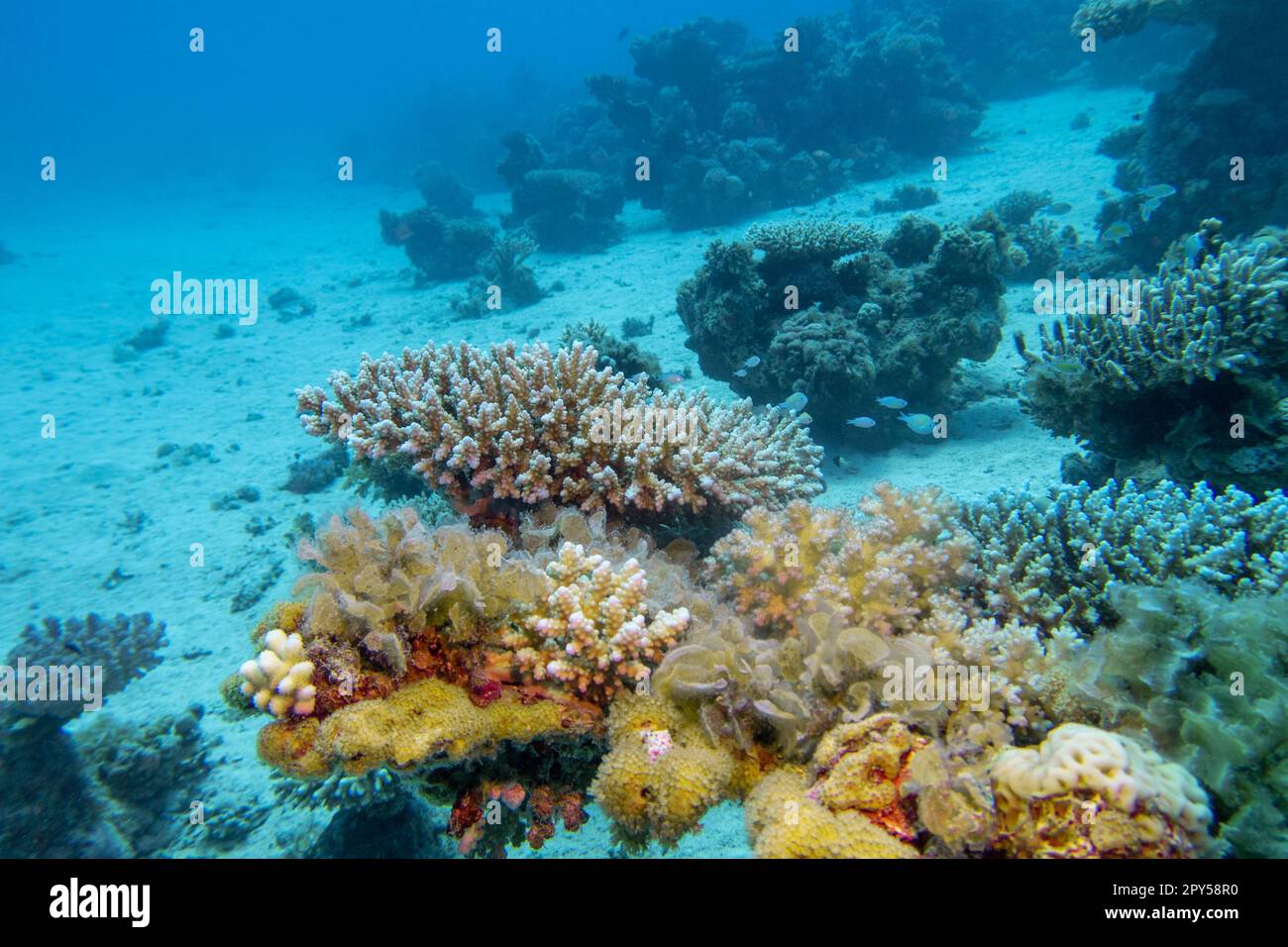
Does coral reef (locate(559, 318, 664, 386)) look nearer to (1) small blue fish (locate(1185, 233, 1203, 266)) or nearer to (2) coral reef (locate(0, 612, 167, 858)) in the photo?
(1) small blue fish (locate(1185, 233, 1203, 266))

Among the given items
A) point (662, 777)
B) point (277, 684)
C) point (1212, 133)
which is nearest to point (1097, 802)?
point (662, 777)

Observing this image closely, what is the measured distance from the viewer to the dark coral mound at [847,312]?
845cm

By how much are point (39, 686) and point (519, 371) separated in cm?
569

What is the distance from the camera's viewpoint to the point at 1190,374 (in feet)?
17.2

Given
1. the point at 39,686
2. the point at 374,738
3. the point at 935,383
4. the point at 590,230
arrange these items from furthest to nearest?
1. the point at 590,230
2. the point at 935,383
3. the point at 39,686
4. the point at 374,738

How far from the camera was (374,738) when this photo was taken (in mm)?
2584

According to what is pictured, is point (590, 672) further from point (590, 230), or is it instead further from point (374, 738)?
point (590, 230)

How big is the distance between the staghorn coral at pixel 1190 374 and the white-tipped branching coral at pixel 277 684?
261 inches

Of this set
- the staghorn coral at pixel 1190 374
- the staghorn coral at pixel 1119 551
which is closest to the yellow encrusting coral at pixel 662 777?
the staghorn coral at pixel 1119 551

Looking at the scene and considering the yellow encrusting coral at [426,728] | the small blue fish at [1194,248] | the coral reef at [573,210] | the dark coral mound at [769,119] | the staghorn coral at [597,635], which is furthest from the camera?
the coral reef at [573,210]

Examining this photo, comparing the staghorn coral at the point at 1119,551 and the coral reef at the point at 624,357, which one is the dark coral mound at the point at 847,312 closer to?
the coral reef at the point at 624,357

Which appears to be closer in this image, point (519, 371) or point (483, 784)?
point (483, 784)
